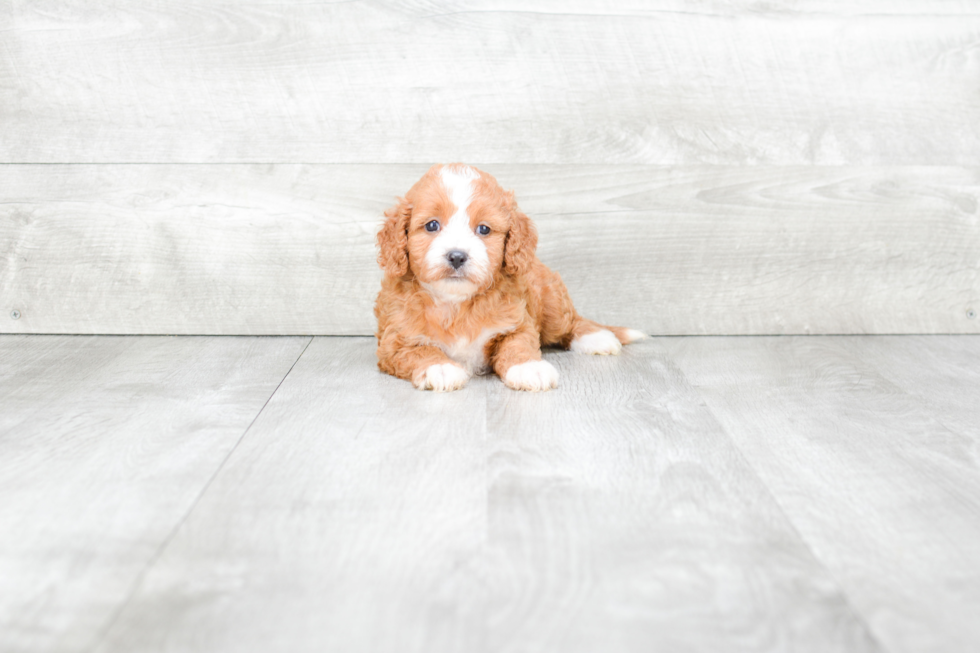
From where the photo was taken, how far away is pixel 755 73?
108 inches

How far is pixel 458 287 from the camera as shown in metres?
2.12

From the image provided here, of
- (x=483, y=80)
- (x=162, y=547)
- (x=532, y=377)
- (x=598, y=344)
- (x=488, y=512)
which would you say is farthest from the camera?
(x=483, y=80)

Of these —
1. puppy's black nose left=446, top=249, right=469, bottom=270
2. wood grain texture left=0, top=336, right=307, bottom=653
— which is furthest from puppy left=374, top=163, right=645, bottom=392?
wood grain texture left=0, top=336, right=307, bottom=653

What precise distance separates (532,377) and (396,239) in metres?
0.51

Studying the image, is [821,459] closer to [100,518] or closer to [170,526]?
[170,526]

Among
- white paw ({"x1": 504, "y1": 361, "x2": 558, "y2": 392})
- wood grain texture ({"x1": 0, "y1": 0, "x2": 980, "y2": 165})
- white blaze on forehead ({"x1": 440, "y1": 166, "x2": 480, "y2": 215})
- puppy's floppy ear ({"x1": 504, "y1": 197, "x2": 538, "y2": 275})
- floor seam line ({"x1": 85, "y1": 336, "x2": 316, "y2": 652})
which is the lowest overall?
white paw ({"x1": 504, "y1": 361, "x2": 558, "y2": 392})

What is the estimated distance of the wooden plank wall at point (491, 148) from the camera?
8.79ft

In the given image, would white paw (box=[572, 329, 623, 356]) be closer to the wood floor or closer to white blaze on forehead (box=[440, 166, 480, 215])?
the wood floor

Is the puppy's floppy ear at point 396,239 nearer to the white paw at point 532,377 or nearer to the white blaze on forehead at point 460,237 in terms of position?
the white blaze on forehead at point 460,237

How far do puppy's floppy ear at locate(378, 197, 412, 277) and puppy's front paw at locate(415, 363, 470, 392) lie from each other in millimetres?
275

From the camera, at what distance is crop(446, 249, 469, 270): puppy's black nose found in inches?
80.2

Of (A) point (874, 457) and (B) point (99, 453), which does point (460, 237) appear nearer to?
(B) point (99, 453)

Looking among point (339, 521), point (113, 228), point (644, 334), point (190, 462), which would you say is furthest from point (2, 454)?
point (644, 334)

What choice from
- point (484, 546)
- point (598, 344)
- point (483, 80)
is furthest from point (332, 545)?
point (483, 80)
